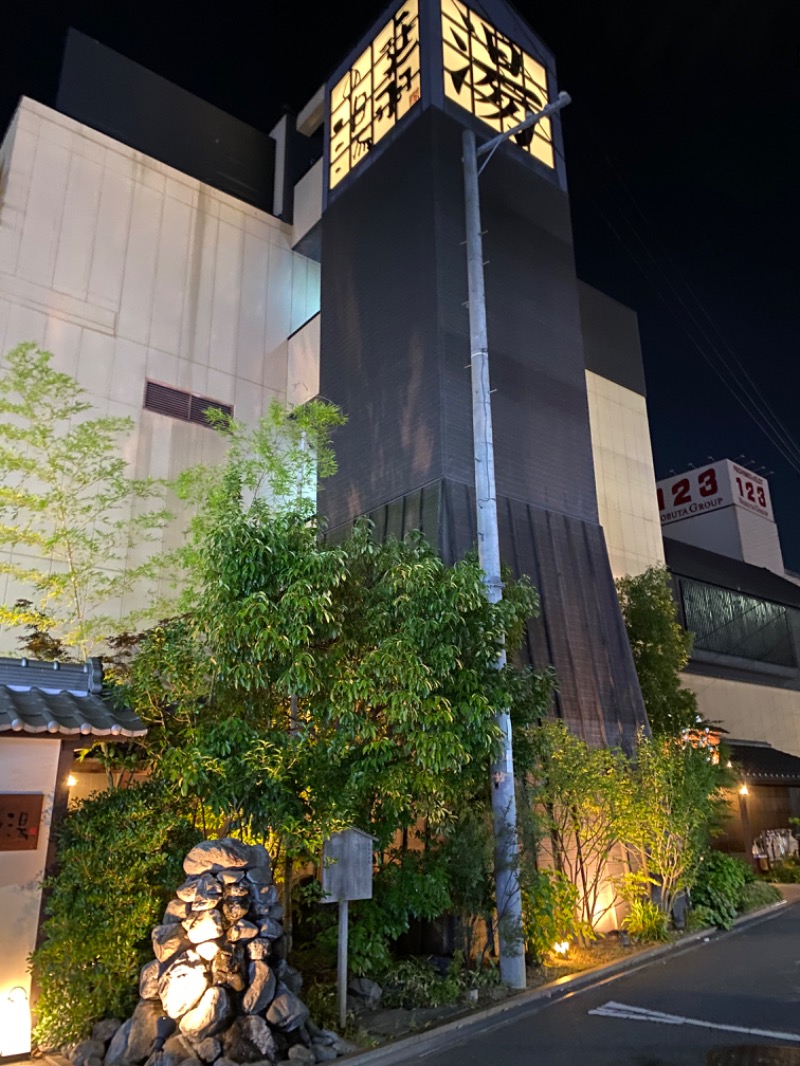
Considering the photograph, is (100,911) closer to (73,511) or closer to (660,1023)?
(660,1023)

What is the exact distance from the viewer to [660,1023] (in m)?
6.93

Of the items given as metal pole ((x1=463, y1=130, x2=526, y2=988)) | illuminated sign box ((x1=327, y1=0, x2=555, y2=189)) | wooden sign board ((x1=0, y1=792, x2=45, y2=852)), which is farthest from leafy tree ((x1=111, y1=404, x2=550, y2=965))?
illuminated sign box ((x1=327, y1=0, x2=555, y2=189))

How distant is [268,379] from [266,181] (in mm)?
6044

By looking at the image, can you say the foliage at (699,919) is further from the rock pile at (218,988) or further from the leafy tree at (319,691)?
the rock pile at (218,988)

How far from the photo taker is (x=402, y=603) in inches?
299

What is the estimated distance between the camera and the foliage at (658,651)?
16.0 m

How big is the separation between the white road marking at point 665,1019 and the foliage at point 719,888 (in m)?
5.16

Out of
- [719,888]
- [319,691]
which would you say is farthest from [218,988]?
[719,888]

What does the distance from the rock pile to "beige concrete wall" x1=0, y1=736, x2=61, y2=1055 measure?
22.6 inches

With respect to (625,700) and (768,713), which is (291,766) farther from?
(768,713)

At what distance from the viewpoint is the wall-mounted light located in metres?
5.97

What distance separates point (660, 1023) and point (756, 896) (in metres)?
8.56

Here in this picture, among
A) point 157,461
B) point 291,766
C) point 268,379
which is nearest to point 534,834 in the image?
point 291,766

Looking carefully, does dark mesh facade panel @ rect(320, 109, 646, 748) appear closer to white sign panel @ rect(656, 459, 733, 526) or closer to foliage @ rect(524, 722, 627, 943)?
foliage @ rect(524, 722, 627, 943)
